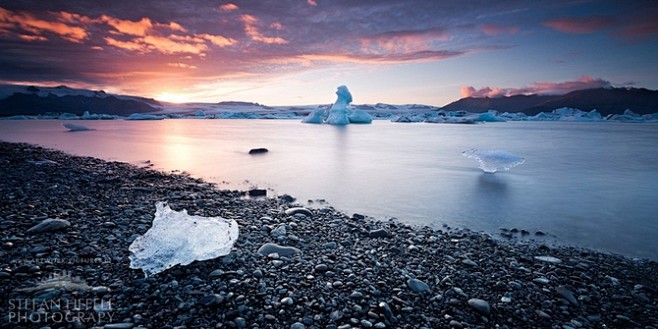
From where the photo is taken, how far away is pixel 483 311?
222 centimetres

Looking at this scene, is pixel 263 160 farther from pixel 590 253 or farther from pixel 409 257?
pixel 590 253

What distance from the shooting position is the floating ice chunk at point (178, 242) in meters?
2.55

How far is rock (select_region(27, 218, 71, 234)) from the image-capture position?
3217 mm

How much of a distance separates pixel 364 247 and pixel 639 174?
9628 millimetres

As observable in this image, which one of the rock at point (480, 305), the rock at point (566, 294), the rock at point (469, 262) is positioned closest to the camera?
the rock at point (480, 305)

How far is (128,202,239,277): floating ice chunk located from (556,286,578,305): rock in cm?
282

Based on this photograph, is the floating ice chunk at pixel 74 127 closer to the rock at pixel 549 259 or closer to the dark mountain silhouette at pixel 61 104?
the rock at pixel 549 259

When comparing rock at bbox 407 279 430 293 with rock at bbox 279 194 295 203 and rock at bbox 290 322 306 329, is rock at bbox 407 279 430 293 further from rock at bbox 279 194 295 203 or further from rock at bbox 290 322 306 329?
rock at bbox 279 194 295 203

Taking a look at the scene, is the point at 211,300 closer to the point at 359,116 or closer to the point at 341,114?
the point at 341,114

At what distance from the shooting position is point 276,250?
3.10 m

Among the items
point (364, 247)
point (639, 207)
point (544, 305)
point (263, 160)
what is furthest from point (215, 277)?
point (263, 160)

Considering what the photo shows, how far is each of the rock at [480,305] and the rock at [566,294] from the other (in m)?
0.72

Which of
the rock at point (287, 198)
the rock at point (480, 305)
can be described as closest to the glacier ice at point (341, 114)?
the rock at point (287, 198)

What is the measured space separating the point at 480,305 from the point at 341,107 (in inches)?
1393
